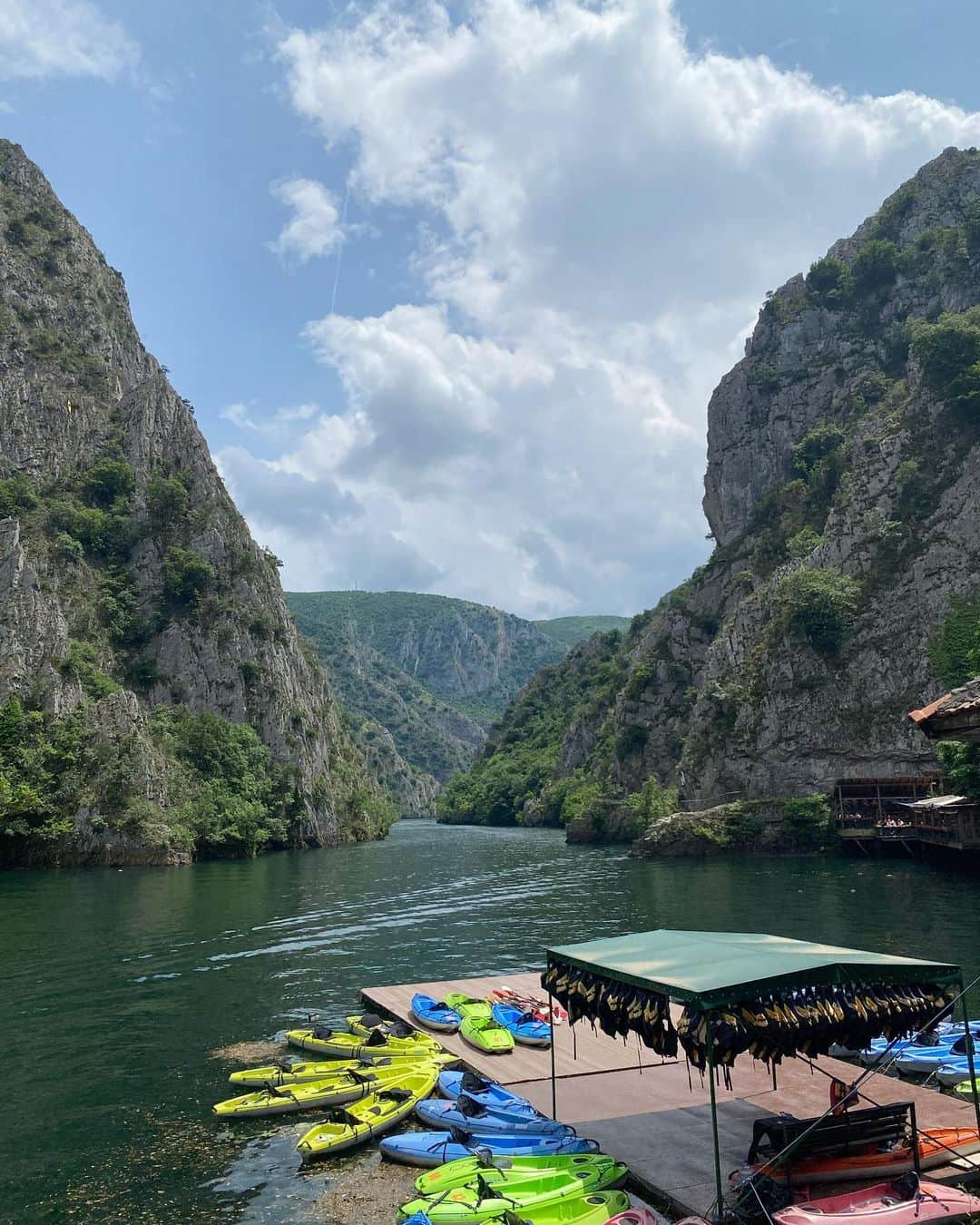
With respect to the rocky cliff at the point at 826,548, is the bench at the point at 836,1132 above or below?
below

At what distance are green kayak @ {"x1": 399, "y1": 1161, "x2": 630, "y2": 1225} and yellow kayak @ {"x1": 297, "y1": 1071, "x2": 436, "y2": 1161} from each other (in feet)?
9.96

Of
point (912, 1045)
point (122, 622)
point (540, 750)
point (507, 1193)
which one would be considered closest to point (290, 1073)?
point (507, 1193)

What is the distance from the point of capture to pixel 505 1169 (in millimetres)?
12664

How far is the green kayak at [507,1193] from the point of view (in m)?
11.3

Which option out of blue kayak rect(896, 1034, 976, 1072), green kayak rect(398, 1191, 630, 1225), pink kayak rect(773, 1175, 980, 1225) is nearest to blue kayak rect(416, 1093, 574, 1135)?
green kayak rect(398, 1191, 630, 1225)

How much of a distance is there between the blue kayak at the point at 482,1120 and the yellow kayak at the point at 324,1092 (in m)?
1.74

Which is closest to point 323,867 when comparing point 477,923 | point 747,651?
point 477,923

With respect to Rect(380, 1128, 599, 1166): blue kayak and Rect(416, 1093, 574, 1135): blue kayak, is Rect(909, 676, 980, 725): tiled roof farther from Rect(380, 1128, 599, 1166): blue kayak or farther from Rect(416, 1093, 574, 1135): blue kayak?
Rect(416, 1093, 574, 1135): blue kayak

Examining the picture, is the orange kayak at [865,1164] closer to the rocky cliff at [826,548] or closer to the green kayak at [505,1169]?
the green kayak at [505,1169]

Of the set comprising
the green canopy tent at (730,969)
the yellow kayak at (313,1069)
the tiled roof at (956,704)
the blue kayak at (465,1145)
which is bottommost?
the yellow kayak at (313,1069)

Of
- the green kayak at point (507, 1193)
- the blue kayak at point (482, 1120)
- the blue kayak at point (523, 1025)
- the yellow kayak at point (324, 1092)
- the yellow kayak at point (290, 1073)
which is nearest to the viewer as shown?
the green kayak at point (507, 1193)

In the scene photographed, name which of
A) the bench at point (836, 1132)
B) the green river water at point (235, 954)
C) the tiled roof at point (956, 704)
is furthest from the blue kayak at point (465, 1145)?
the tiled roof at point (956, 704)

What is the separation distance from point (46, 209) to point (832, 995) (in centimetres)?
15082

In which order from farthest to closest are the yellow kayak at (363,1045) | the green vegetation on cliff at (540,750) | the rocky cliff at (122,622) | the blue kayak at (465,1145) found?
the green vegetation on cliff at (540,750) < the rocky cliff at (122,622) < the yellow kayak at (363,1045) < the blue kayak at (465,1145)
